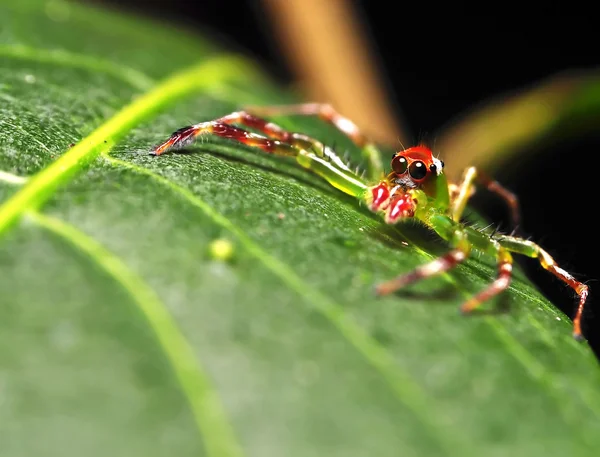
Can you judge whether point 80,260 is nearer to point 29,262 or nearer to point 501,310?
point 29,262

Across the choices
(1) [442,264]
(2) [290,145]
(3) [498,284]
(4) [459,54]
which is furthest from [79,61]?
(4) [459,54]

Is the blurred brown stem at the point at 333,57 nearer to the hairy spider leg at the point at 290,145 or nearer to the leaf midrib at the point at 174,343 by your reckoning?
the hairy spider leg at the point at 290,145

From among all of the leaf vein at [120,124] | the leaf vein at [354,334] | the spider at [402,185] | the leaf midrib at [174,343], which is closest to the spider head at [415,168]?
the spider at [402,185]

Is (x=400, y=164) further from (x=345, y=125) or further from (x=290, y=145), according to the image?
(x=345, y=125)

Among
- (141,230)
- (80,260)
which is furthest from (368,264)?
(80,260)

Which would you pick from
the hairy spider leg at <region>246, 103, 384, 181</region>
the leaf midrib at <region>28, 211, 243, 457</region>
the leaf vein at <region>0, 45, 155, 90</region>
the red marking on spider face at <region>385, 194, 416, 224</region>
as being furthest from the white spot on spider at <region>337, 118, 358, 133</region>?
the leaf midrib at <region>28, 211, 243, 457</region>

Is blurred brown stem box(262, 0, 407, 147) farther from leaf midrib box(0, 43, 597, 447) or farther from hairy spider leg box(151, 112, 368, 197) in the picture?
leaf midrib box(0, 43, 597, 447)
